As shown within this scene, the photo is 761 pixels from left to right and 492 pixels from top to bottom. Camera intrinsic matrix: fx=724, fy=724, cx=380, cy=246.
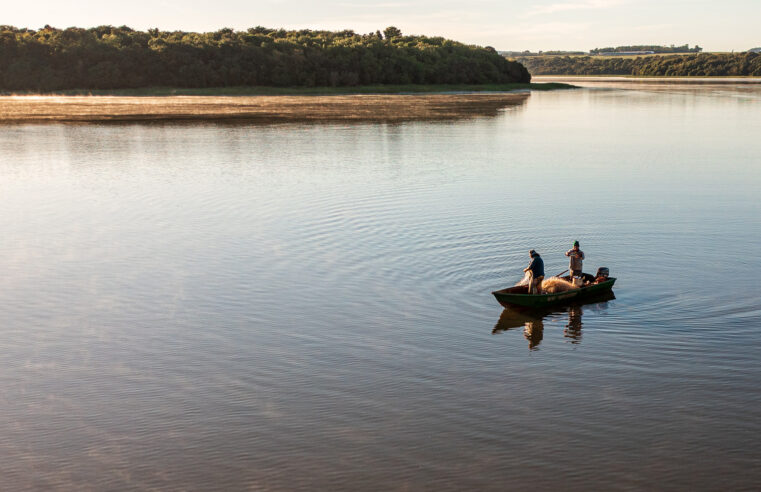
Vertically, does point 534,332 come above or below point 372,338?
below

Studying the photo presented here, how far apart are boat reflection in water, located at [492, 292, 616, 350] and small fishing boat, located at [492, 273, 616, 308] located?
0.56 feet

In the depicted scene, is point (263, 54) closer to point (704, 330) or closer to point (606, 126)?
point (606, 126)

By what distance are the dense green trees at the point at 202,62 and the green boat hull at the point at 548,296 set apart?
144 m


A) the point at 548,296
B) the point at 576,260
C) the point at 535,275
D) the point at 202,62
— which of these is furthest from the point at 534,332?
the point at 202,62

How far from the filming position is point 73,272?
2325 centimetres

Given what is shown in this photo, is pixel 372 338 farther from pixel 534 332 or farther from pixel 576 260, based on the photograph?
pixel 576 260

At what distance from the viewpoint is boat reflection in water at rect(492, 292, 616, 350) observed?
59.3 feet

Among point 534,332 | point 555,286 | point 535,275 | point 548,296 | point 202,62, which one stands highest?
point 202,62

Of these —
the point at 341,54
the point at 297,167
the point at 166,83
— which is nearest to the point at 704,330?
the point at 297,167

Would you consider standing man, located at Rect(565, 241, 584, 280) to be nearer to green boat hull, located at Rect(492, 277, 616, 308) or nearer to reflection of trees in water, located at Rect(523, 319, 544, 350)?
green boat hull, located at Rect(492, 277, 616, 308)

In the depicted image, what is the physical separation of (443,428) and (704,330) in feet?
27.6

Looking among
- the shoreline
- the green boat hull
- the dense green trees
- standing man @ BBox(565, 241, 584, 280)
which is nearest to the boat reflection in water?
the green boat hull

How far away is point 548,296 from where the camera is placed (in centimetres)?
1966

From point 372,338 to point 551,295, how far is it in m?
5.34
